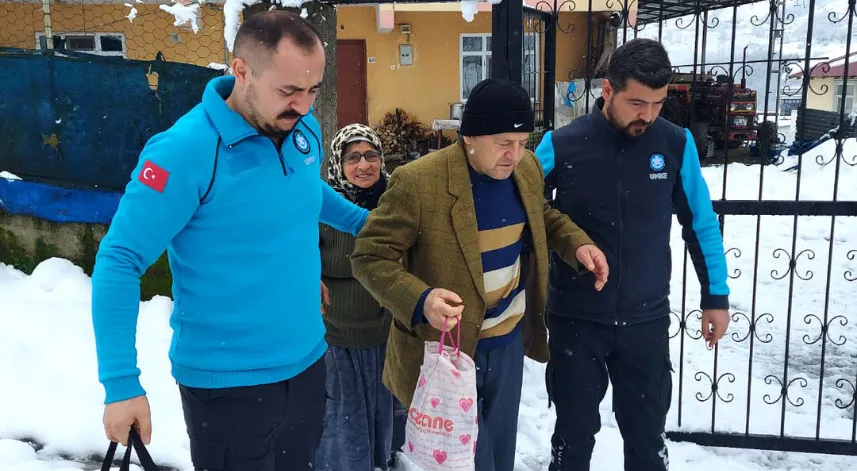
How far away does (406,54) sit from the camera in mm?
13695

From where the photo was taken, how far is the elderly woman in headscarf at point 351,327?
2875 mm

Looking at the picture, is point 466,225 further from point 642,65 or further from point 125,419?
point 125,419

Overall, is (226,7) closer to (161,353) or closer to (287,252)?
(287,252)

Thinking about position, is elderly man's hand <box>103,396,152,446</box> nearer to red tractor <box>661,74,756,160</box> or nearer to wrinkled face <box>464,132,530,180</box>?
wrinkled face <box>464,132,530,180</box>

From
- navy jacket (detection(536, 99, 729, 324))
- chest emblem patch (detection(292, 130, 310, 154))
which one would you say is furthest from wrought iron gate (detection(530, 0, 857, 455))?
chest emblem patch (detection(292, 130, 310, 154))

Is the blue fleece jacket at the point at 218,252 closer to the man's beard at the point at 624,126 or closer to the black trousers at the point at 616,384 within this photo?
the black trousers at the point at 616,384

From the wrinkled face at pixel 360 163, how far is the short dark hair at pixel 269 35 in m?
1.11

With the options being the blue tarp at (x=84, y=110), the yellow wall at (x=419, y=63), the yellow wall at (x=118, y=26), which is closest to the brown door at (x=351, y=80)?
the yellow wall at (x=419, y=63)

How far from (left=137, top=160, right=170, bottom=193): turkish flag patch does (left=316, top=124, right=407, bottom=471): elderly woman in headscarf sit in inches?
50.7

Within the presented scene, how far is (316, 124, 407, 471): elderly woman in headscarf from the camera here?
2875mm

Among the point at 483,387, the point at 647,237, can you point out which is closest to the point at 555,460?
the point at 483,387

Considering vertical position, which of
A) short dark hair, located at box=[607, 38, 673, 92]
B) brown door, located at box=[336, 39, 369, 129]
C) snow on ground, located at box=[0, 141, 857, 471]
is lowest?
snow on ground, located at box=[0, 141, 857, 471]

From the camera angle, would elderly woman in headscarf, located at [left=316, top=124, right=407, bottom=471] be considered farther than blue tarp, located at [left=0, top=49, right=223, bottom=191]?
No

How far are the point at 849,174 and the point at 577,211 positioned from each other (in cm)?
810
